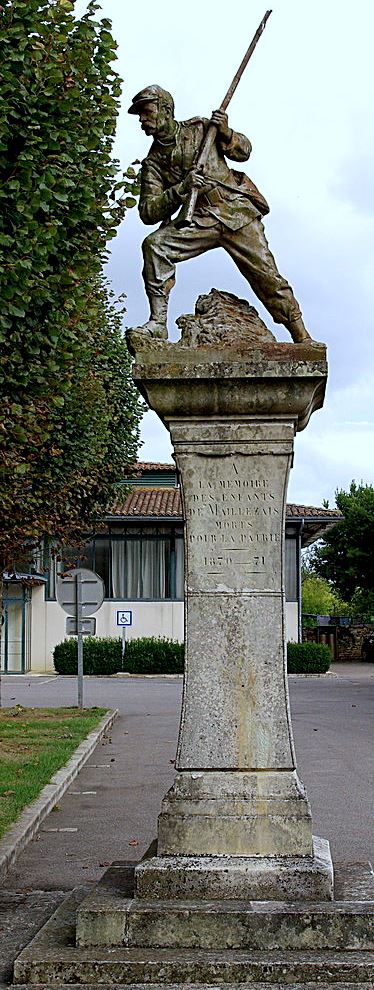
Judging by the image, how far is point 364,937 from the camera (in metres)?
5.54

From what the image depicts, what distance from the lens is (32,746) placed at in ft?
52.7

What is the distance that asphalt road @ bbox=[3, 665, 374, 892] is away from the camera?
9.24 metres

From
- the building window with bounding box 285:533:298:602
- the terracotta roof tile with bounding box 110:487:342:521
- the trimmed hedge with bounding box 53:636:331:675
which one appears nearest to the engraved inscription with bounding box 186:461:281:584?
the trimmed hedge with bounding box 53:636:331:675

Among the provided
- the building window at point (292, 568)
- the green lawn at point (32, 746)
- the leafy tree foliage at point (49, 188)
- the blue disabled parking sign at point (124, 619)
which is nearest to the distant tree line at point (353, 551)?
the building window at point (292, 568)

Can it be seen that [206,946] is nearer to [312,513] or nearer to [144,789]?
[144,789]

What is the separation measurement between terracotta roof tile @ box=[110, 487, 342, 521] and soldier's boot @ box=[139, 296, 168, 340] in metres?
35.1

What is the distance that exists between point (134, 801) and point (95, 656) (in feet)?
89.8

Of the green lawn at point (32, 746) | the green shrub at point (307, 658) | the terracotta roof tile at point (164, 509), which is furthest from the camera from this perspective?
the terracotta roof tile at point (164, 509)

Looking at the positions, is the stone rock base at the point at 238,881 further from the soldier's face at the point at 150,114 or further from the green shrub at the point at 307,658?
the green shrub at the point at 307,658

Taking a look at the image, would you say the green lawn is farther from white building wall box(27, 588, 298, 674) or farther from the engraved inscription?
white building wall box(27, 588, 298, 674)

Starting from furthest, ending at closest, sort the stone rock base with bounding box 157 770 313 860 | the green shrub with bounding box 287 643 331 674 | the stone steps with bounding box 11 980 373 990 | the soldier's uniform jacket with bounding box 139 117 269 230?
the green shrub with bounding box 287 643 331 674 → the soldier's uniform jacket with bounding box 139 117 269 230 → the stone rock base with bounding box 157 770 313 860 → the stone steps with bounding box 11 980 373 990

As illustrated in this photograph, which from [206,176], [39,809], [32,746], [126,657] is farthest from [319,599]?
[206,176]

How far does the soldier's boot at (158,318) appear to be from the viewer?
6.50 m

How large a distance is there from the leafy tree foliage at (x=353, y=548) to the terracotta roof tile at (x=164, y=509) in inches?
443
